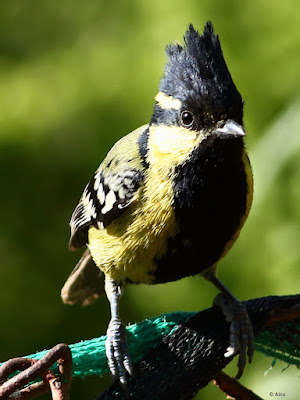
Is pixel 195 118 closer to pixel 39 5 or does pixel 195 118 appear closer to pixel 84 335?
pixel 84 335

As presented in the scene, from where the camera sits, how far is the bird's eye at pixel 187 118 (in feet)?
7.48

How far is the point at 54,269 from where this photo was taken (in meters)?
3.63

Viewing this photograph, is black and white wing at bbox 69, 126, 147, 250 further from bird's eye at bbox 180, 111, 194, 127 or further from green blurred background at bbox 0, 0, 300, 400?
green blurred background at bbox 0, 0, 300, 400

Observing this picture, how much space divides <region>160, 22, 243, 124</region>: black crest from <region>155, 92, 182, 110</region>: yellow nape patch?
0.05ft

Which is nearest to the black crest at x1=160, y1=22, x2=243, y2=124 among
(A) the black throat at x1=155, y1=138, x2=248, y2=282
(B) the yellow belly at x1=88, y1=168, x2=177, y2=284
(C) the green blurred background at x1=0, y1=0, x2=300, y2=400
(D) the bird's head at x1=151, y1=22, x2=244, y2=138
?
(D) the bird's head at x1=151, y1=22, x2=244, y2=138

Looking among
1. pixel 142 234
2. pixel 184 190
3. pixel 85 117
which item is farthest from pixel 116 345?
pixel 85 117

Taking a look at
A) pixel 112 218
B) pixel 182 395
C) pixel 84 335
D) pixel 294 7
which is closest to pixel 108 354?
pixel 182 395

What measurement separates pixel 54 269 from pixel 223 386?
165cm

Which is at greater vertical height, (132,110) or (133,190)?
(132,110)

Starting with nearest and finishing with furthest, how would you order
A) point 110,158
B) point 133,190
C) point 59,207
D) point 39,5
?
point 133,190 → point 110,158 → point 59,207 → point 39,5

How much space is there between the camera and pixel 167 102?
239 centimetres

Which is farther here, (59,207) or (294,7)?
(59,207)

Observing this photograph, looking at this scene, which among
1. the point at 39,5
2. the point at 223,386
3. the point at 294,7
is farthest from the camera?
the point at 39,5

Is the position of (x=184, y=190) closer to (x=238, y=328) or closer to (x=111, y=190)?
(x=111, y=190)
